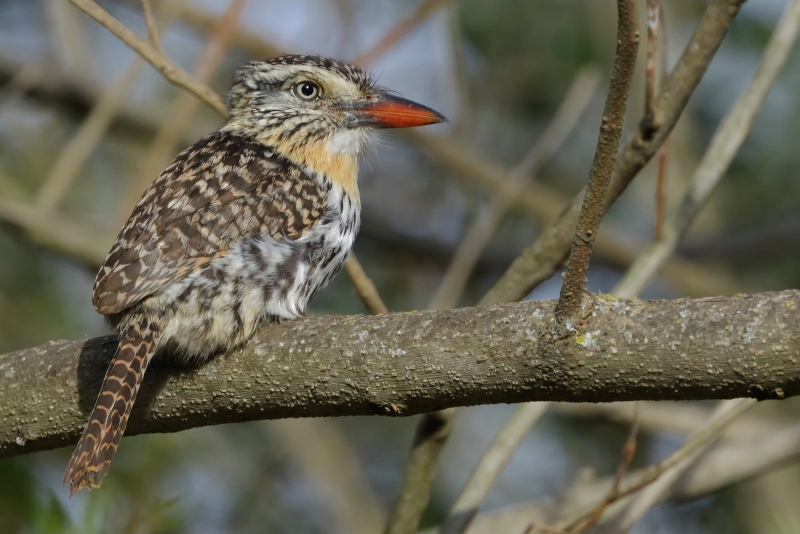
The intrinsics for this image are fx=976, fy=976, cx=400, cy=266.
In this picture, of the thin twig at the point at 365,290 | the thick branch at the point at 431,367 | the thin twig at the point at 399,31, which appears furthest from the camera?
the thin twig at the point at 399,31

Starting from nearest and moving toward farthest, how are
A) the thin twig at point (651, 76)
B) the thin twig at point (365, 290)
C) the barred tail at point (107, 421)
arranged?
the barred tail at point (107, 421) < the thin twig at point (651, 76) < the thin twig at point (365, 290)

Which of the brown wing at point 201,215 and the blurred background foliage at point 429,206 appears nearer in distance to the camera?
the brown wing at point 201,215

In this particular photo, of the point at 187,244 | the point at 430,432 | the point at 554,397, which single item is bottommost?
the point at 430,432

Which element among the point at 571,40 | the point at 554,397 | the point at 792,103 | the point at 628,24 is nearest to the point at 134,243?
the point at 554,397

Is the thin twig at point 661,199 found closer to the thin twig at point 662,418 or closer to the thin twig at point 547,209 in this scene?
the thin twig at point 662,418

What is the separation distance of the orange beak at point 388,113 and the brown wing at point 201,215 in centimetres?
40

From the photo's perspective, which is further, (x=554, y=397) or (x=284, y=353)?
(x=284, y=353)

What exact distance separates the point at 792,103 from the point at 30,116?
189 inches

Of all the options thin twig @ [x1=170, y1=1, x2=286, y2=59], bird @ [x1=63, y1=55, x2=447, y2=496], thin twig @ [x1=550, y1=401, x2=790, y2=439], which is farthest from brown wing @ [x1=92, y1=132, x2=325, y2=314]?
thin twig @ [x1=170, y1=1, x2=286, y2=59]

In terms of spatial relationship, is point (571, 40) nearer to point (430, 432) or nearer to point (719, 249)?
point (719, 249)

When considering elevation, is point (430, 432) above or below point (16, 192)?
above

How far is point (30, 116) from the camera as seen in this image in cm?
617

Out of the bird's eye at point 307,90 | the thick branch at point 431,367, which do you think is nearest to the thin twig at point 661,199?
the thick branch at point 431,367

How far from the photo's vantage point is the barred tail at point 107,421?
2.46 meters
